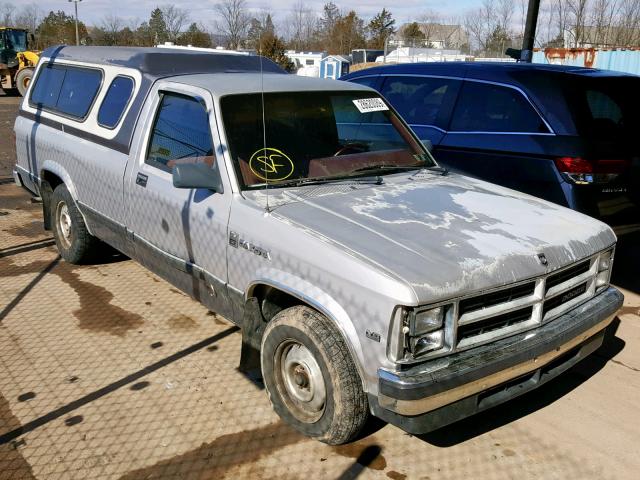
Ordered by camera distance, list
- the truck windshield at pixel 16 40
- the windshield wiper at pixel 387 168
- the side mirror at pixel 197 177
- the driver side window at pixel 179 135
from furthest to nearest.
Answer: the truck windshield at pixel 16 40 < the windshield wiper at pixel 387 168 < the driver side window at pixel 179 135 < the side mirror at pixel 197 177

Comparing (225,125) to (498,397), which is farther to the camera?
(225,125)

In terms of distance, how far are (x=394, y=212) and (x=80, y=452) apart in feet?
6.83

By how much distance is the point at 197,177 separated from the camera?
144 inches

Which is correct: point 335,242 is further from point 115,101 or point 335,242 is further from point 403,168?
point 115,101

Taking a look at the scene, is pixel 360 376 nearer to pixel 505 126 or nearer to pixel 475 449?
pixel 475 449

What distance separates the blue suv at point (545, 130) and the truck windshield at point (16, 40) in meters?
27.8

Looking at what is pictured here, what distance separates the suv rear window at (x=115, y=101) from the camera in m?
4.92

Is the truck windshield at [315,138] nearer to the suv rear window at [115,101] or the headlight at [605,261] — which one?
the suv rear window at [115,101]

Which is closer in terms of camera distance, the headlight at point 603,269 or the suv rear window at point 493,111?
the headlight at point 603,269

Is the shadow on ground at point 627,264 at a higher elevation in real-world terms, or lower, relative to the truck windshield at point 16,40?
lower

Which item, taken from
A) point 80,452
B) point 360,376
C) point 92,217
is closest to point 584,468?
point 360,376

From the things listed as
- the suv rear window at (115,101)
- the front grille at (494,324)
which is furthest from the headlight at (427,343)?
the suv rear window at (115,101)

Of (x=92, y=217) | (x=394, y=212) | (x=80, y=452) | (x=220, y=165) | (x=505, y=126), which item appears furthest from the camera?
(x=505, y=126)

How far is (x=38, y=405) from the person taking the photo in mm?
3631
